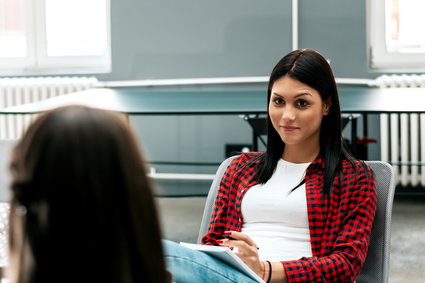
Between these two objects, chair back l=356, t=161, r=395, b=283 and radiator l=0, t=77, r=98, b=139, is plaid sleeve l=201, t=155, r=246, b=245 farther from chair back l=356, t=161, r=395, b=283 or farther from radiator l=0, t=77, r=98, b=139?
radiator l=0, t=77, r=98, b=139

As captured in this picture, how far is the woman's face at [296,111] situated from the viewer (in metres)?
2.00

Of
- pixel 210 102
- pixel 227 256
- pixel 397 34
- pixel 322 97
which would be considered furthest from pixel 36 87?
pixel 227 256

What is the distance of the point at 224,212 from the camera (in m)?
2.05

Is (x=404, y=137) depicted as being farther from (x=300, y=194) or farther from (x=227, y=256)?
(x=227, y=256)

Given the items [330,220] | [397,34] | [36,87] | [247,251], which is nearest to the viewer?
[247,251]

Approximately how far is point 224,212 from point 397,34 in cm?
382

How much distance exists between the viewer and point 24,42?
19.6 ft

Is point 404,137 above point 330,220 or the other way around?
the other way around

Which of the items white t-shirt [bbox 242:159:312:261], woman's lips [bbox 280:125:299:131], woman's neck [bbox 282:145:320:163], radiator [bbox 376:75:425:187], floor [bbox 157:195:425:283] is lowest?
floor [bbox 157:195:425:283]

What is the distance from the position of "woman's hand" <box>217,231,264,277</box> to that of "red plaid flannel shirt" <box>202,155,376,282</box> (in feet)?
0.26

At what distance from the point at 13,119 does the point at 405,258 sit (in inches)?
128

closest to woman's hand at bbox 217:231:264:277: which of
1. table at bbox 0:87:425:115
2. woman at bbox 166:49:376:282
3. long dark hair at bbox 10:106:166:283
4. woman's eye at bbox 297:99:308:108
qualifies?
woman at bbox 166:49:376:282

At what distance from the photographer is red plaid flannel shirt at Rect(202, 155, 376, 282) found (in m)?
1.84

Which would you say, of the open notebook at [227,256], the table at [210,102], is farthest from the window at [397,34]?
the open notebook at [227,256]
